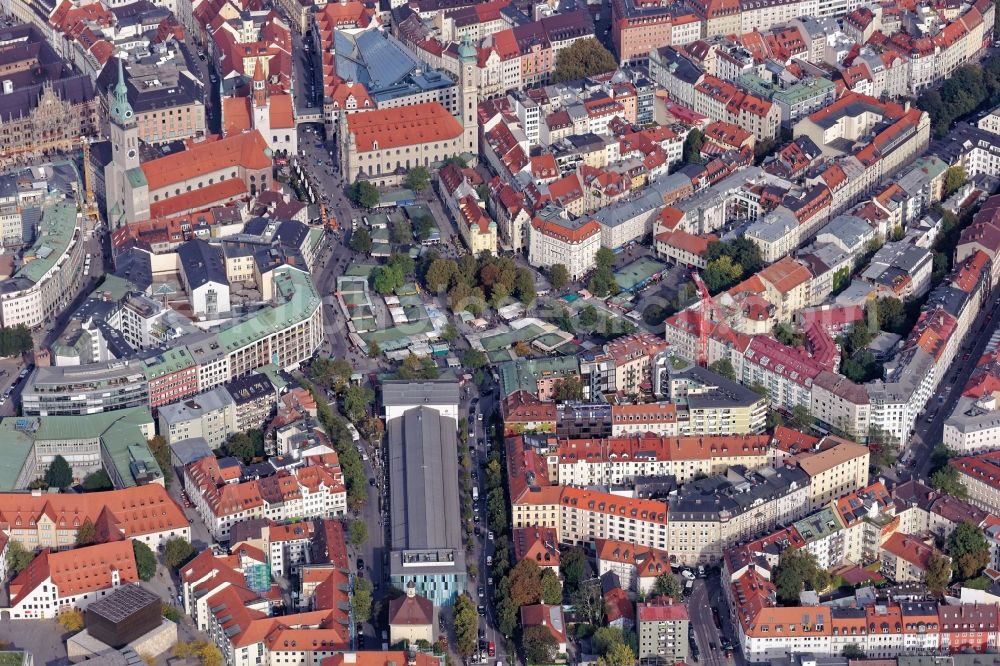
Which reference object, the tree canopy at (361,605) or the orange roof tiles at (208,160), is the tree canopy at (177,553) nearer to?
the tree canopy at (361,605)

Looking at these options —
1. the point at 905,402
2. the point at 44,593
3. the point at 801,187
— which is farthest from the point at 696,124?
the point at 44,593

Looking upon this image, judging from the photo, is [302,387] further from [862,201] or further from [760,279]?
[862,201]

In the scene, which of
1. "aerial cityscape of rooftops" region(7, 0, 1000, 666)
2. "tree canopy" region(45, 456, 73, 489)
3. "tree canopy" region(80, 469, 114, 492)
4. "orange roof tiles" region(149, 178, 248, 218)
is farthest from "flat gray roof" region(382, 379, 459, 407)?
"orange roof tiles" region(149, 178, 248, 218)

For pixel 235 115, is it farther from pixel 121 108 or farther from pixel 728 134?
pixel 728 134

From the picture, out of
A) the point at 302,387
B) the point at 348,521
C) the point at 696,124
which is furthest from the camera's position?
the point at 696,124

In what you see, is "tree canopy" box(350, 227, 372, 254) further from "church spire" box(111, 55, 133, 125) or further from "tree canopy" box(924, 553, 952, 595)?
"tree canopy" box(924, 553, 952, 595)

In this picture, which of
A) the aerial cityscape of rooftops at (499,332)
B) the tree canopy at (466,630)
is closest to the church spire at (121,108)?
the aerial cityscape of rooftops at (499,332)

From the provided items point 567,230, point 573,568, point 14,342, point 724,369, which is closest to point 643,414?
point 724,369
